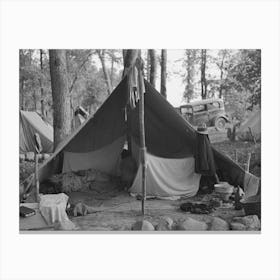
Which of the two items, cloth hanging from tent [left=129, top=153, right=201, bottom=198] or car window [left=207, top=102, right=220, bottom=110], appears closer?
car window [left=207, top=102, right=220, bottom=110]

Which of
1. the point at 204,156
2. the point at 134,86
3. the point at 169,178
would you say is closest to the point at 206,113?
the point at 204,156

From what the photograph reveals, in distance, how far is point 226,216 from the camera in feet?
12.9

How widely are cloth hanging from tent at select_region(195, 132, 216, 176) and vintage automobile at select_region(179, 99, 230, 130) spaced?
191 millimetres

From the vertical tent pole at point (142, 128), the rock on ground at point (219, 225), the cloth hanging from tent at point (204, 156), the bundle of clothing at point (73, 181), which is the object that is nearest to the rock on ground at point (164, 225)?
the vertical tent pole at point (142, 128)

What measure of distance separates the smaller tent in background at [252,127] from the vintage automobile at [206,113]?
A: 25 cm

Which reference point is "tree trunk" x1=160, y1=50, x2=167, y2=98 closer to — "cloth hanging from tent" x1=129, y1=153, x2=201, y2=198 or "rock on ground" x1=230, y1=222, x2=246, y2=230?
"cloth hanging from tent" x1=129, y1=153, x2=201, y2=198

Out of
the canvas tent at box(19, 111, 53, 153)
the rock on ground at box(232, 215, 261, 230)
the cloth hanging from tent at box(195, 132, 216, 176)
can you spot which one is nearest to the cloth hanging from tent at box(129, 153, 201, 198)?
the cloth hanging from tent at box(195, 132, 216, 176)

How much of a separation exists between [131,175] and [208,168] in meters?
1.02

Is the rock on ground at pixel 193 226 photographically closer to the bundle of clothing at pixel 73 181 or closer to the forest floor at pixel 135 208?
the forest floor at pixel 135 208

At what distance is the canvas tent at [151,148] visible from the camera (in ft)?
14.4

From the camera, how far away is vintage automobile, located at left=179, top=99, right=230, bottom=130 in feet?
13.1

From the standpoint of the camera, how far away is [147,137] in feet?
15.2
